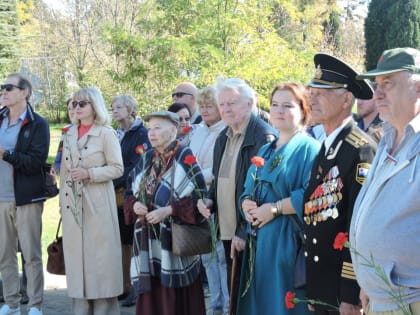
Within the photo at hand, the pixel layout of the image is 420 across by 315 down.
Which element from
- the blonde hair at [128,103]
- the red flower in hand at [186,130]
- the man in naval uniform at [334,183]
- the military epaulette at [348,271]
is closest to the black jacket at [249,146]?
the man in naval uniform at [334,183]

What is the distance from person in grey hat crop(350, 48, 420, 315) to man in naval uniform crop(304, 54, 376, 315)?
32 cm

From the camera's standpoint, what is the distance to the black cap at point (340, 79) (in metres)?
3.60

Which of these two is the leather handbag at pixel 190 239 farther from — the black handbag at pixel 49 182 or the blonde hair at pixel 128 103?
the blonde hair at pixel 128 103

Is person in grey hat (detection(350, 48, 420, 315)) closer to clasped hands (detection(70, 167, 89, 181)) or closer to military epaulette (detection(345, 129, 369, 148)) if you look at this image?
military epaulette (detection(345, 129, 369, 148))

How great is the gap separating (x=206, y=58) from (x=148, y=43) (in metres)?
1.22

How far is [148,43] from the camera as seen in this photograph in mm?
12219

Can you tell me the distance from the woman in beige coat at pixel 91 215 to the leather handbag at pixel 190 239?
1.00 m

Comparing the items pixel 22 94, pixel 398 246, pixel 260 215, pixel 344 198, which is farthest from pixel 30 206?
pixel 398 246

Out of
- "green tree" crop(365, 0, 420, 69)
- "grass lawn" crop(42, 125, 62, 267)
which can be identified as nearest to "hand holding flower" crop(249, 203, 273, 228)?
"grass lawn" crop(42, 125, 62, 267)

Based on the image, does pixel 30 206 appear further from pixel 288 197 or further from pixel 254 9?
pixel 254 9

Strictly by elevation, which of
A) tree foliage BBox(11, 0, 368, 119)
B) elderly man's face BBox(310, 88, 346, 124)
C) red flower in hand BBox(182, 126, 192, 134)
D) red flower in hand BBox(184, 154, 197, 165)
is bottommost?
red flower in hand BBox(184, 154, 197, 165)

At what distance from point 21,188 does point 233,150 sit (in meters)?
2.28

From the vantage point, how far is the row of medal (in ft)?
11.0

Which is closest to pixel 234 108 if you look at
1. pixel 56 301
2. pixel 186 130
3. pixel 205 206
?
pixel 205 206
